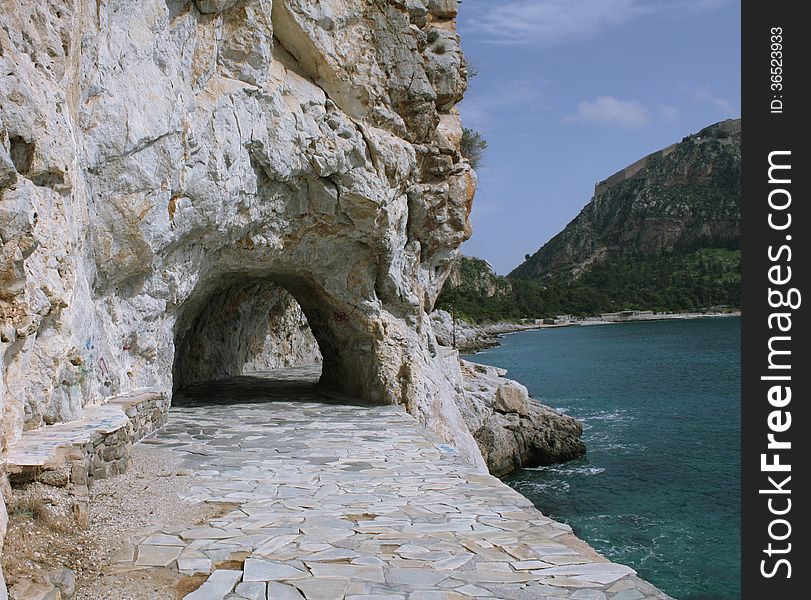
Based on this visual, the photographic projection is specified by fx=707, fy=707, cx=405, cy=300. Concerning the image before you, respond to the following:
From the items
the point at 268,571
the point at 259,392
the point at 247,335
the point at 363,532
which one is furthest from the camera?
the point at 247,335

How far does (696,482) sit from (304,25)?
1545 cm

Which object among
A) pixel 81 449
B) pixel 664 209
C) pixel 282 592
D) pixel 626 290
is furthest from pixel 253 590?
pixel 664 209

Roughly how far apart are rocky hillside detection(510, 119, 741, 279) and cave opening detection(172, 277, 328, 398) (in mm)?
95483

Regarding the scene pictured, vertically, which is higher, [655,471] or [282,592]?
[282,592]

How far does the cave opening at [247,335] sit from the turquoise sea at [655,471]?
23.7ft

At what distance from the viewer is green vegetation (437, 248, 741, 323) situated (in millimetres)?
94688

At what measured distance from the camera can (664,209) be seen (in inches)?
4633

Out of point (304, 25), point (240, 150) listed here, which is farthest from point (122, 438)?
point (304, 25)

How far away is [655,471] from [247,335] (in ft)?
41.3

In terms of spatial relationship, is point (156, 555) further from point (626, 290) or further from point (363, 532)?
point (626, 290)

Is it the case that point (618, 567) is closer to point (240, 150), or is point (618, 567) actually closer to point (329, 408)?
point (240, 150)

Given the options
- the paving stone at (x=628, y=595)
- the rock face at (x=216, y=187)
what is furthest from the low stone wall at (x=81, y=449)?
the paving stone at (x=628, y=595)

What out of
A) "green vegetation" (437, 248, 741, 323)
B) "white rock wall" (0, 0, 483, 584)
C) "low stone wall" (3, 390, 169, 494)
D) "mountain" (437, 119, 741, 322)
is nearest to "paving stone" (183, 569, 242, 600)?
"low stone wall" (3, 390, 169, 494)

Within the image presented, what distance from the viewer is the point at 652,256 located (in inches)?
4619
